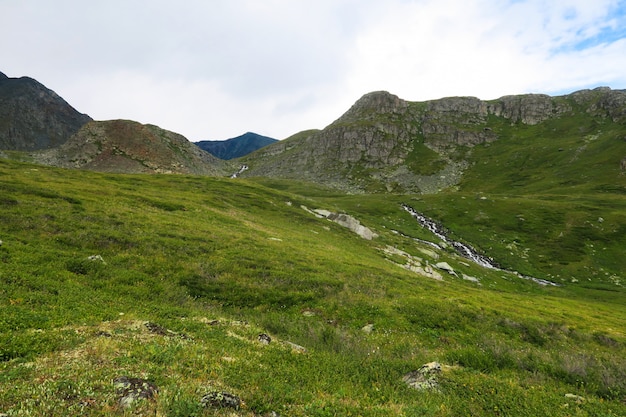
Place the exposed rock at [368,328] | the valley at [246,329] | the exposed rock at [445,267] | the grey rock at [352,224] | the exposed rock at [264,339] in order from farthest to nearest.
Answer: the grey rock at [352,224] → the exposed rock at [445,267] → the exposed rock at [368,328] → the exposed rock at [264,339] → the valley at [246,329]

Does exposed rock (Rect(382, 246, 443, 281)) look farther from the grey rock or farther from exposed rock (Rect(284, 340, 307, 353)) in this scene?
exposed rock (Rect(284, 340, 307, 353))

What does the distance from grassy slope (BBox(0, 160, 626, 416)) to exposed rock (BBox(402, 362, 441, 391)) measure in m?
0.39

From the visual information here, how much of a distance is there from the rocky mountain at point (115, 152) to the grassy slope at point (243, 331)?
96.0 m

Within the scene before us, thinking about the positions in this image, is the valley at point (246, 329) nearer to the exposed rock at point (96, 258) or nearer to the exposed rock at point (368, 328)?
the exposed rock at point (96, 258)

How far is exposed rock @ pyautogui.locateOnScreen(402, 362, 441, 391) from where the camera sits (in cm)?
1158

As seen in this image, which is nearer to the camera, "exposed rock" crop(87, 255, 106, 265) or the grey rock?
"exposed rock" crop(87, 255, 106, 265)

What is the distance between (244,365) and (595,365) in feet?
55.4

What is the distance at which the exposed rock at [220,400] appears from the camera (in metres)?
7.94

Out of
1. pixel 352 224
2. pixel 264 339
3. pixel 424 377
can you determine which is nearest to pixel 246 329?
pixel 264 339

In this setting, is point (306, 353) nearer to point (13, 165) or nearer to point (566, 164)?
point (13, 165)

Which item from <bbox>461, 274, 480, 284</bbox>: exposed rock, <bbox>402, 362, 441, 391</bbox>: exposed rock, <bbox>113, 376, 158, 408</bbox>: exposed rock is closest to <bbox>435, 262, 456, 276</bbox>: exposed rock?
<bbox>461, 274, 480, 284</bbox>: exposed rock

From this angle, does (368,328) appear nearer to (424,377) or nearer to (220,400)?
(424,377)

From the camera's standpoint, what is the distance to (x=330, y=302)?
845 inches

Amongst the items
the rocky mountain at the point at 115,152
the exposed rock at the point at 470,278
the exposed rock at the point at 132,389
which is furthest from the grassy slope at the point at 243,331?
the rocky mountain at the point at 115,152
